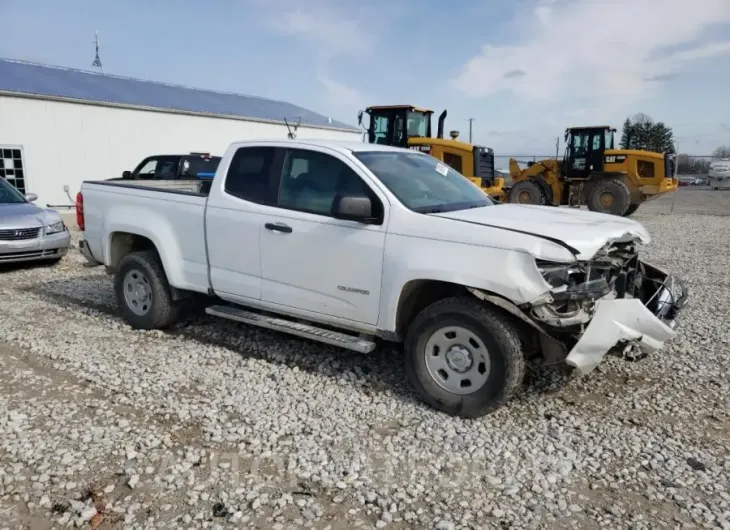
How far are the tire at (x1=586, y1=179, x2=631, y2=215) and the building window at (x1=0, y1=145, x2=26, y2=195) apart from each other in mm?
18505

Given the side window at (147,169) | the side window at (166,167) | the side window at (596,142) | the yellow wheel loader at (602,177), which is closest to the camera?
the side window at (166,167)

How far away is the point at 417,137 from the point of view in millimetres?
17297

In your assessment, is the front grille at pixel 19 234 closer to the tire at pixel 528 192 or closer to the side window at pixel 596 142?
the tire at pixel 528 192

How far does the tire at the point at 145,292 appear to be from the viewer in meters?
5.99

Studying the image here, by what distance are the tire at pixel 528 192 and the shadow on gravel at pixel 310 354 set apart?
596 inches

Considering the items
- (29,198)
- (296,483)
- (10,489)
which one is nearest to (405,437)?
(296,483)

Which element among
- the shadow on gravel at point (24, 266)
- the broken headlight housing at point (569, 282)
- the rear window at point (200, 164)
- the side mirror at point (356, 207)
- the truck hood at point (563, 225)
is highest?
the rear window at point (200, 164)

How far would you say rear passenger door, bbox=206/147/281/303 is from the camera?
5148mm

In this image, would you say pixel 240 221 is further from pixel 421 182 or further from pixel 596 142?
pixel 596 142

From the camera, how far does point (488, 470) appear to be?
3.52 m

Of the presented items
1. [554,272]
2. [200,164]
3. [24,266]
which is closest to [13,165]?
[200,164]

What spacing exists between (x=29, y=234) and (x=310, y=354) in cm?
631

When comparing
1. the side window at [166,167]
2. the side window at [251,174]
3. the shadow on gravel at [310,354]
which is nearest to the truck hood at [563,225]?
the shadow on gravel at [310,354]

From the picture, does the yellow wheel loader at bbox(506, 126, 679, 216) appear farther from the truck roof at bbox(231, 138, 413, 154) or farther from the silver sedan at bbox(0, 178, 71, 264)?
the truck roof at bbox(231, 138, 413, 154)
